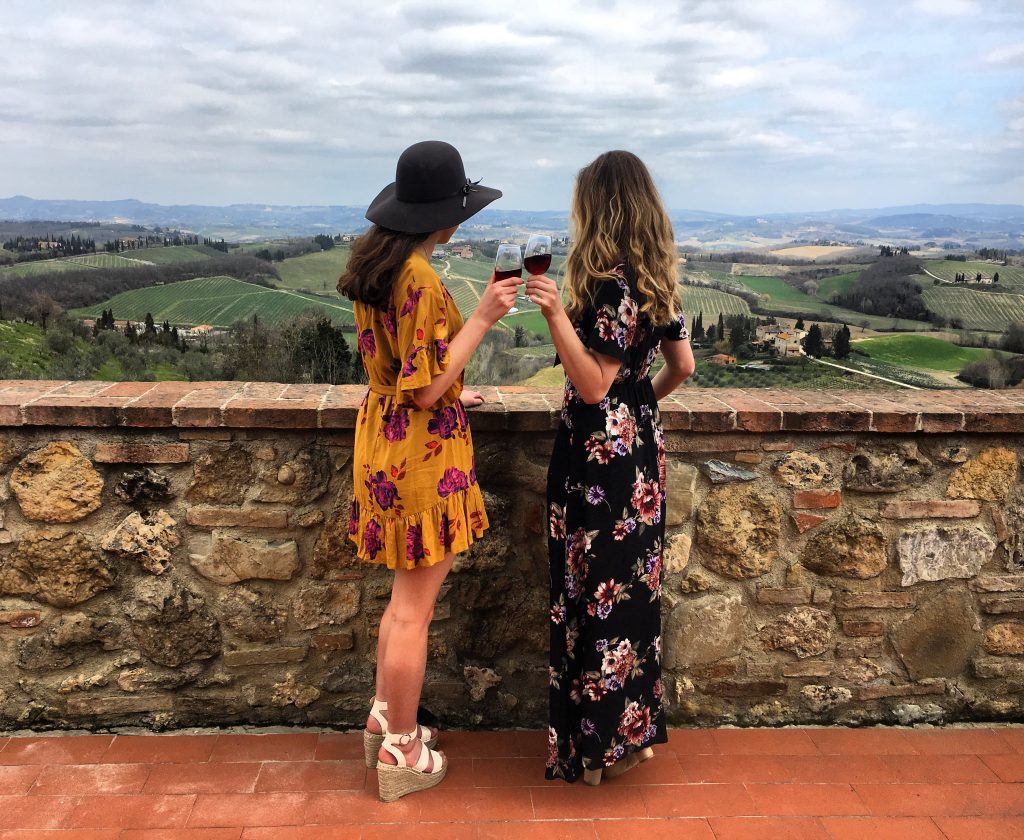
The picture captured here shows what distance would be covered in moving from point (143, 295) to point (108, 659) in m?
13.3

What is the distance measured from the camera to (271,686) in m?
2.64

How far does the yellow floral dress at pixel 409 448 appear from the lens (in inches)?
75.8

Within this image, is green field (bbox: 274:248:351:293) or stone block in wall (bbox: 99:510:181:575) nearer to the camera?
stone block in wall (bbox: 99:510:181:575)

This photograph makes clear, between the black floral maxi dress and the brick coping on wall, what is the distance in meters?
0.33

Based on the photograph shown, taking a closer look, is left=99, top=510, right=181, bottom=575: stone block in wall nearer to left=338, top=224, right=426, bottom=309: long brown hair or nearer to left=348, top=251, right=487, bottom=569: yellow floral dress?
left=348, top=251, right=487, bottom=569: yellow floral dress

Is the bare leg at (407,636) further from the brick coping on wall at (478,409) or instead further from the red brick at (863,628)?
the red brick at (863,628)

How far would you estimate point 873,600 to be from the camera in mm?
2703

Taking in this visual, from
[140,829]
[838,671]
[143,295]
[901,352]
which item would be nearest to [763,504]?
[838,671]

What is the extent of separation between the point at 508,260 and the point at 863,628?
71.9 inches

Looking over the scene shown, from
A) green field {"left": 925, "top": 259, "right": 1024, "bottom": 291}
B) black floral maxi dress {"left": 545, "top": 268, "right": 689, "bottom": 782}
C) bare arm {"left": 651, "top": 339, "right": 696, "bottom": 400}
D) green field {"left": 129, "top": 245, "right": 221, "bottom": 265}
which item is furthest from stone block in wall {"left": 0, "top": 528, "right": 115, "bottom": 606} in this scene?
green field {"left": 129, "top": 245, "right": 221, "bottom": 265}

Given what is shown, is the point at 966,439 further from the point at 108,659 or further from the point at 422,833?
the point at 108,659

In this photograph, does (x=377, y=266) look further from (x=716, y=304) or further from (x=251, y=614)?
(x=716, y=304)

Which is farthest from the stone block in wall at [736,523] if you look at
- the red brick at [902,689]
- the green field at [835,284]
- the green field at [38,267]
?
the green field at [38,267]

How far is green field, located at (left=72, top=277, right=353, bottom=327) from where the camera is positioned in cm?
1196
